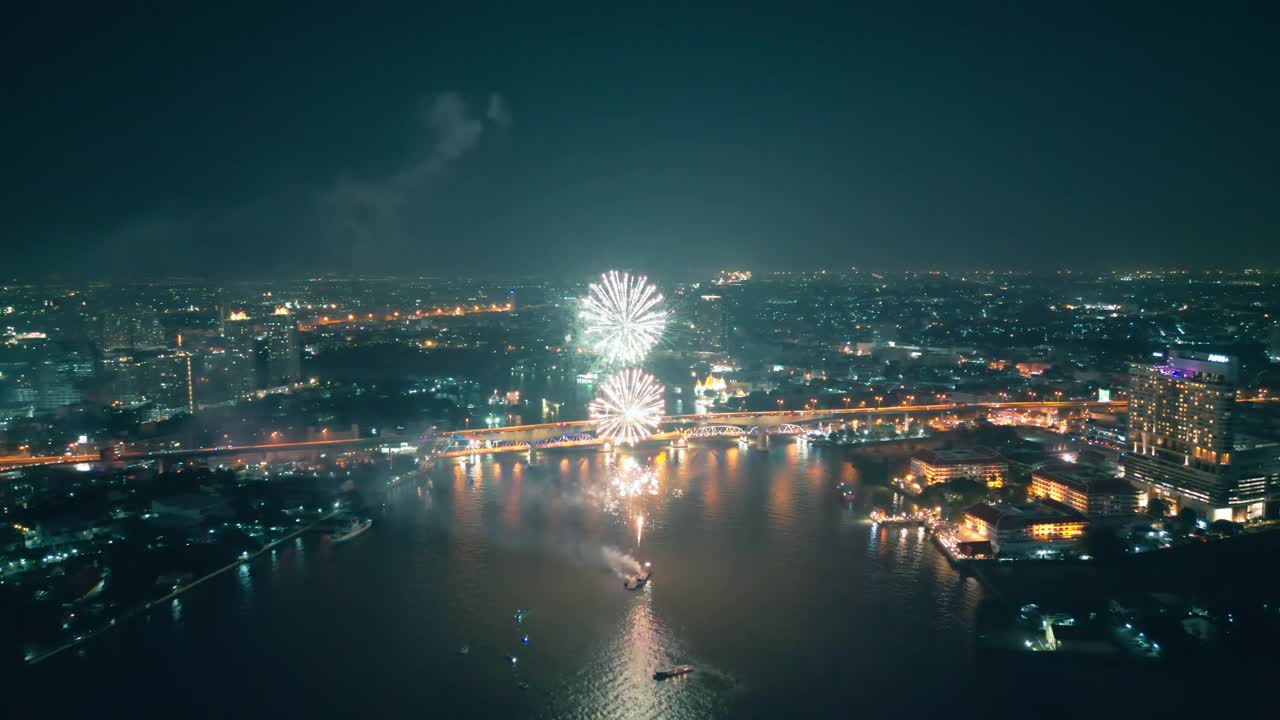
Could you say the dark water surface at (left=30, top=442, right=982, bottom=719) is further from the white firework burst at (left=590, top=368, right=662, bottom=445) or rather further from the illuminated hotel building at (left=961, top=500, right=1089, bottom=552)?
the white firework burst at (left=590, top=368, right=662, bottom=445)

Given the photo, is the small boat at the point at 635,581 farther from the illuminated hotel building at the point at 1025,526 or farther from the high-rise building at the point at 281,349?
the high-rise building at the point at 281,349

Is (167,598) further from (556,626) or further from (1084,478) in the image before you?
(1084,478)

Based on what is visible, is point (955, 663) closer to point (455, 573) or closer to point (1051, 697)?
point (1051, 697)

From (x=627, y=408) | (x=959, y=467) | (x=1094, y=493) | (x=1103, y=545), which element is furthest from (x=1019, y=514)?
(x=627, y=408)

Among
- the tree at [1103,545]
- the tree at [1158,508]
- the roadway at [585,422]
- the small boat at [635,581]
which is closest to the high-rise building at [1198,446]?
the tree at [1158,508]

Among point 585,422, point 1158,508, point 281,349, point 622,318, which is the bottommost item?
point 1158,508

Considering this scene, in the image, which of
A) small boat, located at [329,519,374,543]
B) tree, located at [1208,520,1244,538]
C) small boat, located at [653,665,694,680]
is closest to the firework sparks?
small boat, located at [329,519,374,543]
